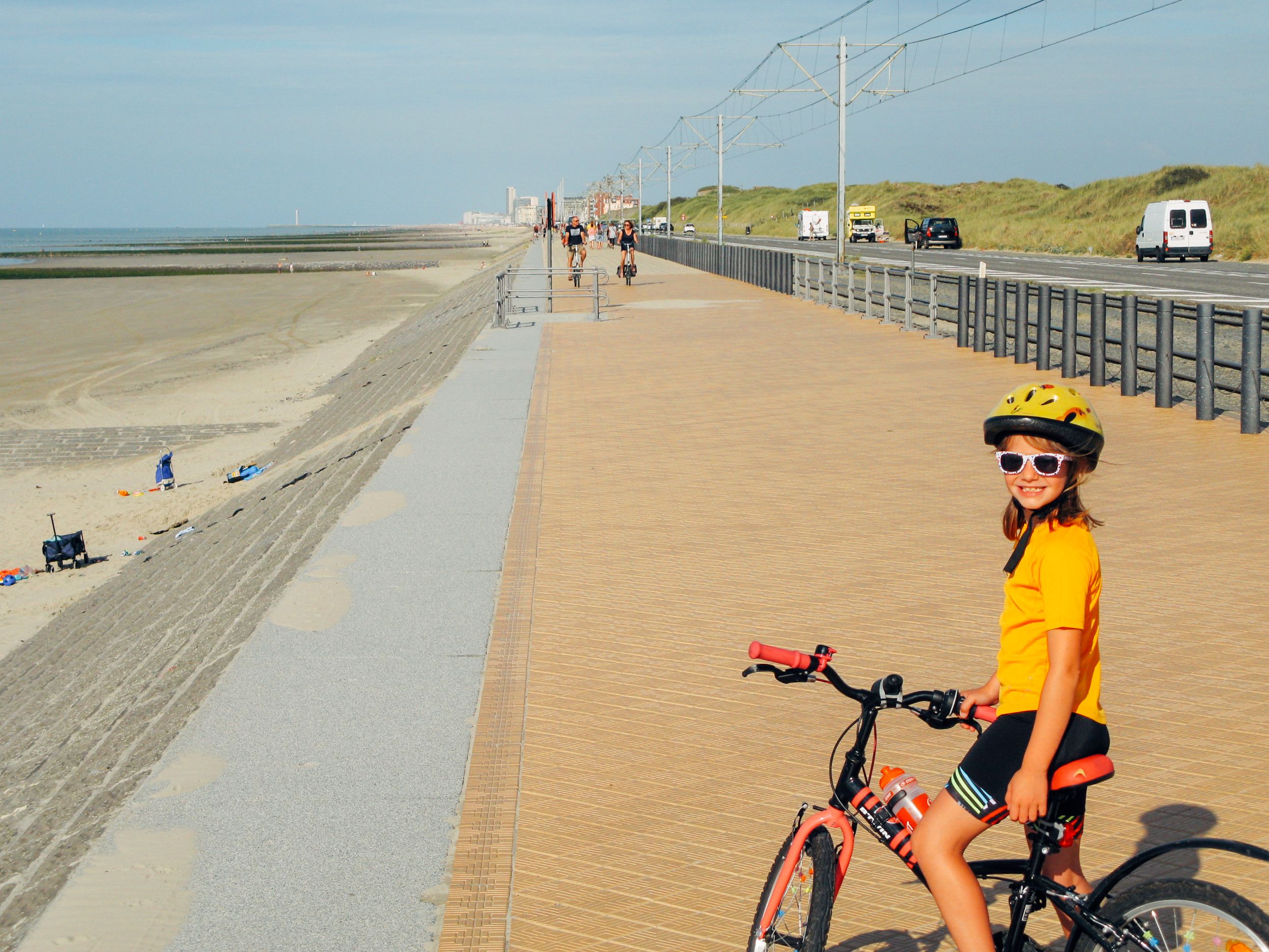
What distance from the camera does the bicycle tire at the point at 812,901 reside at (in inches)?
108

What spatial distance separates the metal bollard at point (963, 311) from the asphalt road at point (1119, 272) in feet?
13.4

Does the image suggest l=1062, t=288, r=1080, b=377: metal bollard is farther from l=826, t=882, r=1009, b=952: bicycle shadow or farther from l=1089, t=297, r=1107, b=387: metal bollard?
l=826, t=882, r=1009, b=952: bicycle shadow

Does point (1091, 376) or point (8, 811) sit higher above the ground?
point (1091, 376)

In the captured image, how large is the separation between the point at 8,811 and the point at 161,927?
2.36m

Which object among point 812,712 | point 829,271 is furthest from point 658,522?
point 829,271

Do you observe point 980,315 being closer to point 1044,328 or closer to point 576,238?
point 1044,328

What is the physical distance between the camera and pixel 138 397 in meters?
24.4

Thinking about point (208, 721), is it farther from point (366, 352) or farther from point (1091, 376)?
point (366, 352)

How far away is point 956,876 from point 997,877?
236 millimetres

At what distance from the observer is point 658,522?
8.49 metres

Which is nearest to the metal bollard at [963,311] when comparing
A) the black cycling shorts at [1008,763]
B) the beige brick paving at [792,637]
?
the beige brick paving at [792,637]

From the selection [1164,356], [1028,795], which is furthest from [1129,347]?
[1028,795]

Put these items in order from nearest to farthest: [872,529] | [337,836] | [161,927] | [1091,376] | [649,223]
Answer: [161,927]
[337,836]
[872,529]
[1091,376]
[649,223]

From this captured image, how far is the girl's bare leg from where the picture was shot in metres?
2.66
